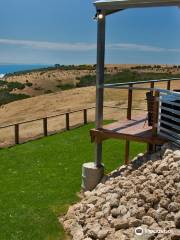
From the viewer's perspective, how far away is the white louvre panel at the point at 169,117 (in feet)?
36.7

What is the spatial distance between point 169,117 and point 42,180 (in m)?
4.23

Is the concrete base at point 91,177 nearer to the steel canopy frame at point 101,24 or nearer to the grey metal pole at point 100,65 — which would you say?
the steel canopy frame at point 101,24

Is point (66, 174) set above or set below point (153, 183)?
below

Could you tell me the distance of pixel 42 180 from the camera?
13.8m

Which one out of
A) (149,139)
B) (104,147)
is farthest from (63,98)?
(149,139)

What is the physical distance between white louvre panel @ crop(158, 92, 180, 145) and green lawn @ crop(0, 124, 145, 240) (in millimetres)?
2755

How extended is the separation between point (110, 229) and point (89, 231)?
0.44 m

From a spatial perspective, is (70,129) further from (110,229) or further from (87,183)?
(110,229)

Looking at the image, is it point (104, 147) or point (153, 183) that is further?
point (104, 147)

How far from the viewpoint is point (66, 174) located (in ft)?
46.8

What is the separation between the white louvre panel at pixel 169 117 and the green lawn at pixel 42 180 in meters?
2.75

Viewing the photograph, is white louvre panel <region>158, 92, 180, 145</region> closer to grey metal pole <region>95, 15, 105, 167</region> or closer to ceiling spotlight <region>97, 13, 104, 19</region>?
grey metal pole <region>95, 15, 105, 167</region>

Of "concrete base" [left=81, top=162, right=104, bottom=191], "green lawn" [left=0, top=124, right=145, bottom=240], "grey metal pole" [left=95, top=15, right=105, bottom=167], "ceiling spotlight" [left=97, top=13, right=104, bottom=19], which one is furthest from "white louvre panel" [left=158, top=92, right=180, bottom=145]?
"green lawn" [left=0, top=124, right=145, bottom=240]

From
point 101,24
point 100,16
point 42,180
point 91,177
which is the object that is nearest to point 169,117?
point 91,177
